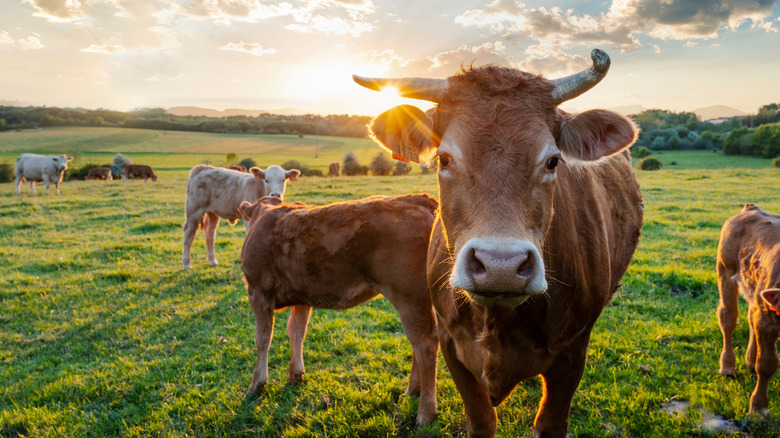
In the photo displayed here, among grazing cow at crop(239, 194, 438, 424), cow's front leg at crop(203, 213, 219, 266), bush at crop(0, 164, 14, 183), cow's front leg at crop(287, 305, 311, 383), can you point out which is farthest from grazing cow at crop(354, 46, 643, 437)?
bush at crop(0, 164, 14, 183)

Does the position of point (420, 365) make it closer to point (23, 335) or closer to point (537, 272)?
point (537, 272)

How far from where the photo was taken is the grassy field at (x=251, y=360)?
3949 millimetres

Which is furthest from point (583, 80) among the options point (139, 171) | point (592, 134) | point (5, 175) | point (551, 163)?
point (5, 175)

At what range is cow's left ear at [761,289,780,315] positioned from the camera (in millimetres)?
3506

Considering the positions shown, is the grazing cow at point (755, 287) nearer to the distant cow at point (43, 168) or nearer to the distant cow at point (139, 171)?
the distant cow at point (43, 168)

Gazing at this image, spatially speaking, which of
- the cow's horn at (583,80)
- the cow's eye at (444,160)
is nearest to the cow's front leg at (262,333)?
the cow's eye at (444,160)

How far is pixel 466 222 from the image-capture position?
2.12 m

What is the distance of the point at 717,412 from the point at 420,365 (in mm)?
2598

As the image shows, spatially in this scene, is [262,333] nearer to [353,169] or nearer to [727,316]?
[727,316]

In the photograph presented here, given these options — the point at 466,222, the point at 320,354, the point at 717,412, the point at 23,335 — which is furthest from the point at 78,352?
the point at 717,412

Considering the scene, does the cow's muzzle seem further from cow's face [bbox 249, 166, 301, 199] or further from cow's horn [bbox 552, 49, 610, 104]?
cow's face [bbox 249, 166, 301, 199]

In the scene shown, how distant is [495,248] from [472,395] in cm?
158

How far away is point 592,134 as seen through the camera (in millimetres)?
2500

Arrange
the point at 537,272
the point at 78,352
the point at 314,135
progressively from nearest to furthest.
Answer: the point at 537,272
the point at 78,352
the point at 314,135
